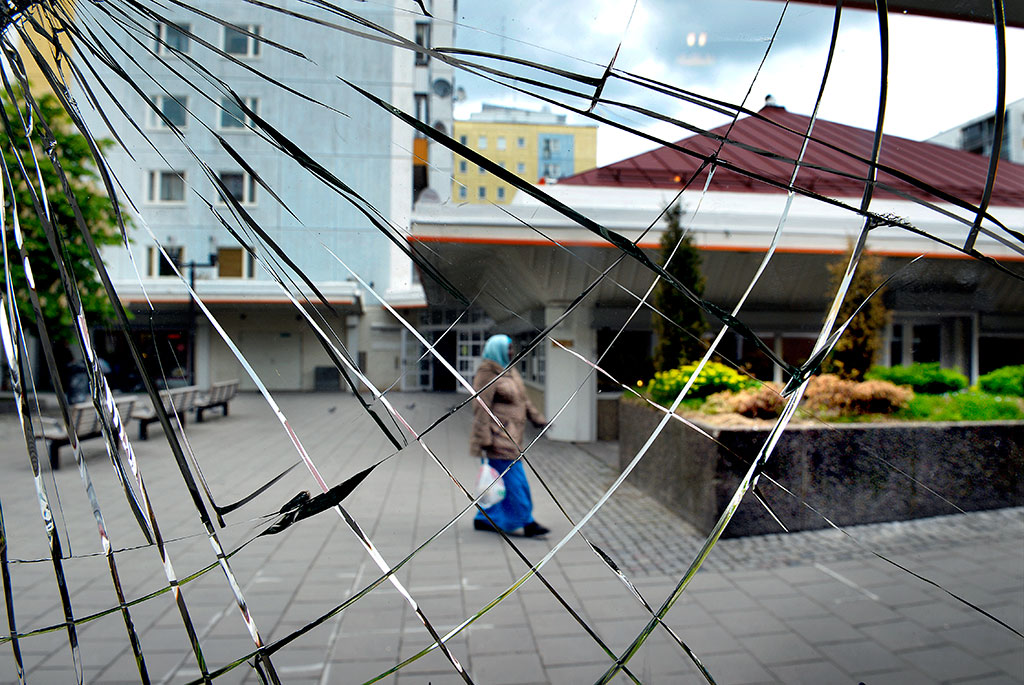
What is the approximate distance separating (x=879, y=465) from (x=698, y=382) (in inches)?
19.2

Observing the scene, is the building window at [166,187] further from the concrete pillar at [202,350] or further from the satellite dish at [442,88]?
the satellite dish at [442,88]

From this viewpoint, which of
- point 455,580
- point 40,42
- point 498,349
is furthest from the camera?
point 455,580

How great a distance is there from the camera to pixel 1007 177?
4.43 feet

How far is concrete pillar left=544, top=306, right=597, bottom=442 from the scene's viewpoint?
Answer: 136 cm

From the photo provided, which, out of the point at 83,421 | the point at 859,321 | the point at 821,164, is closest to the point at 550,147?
the point at 821,164

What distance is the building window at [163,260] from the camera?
125 cm

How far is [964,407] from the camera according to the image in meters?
1.51

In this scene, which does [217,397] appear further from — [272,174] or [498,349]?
[498,349]

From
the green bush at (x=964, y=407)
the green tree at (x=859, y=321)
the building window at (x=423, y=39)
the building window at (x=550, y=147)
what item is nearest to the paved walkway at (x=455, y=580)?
the green bush at (x=964, y=407)

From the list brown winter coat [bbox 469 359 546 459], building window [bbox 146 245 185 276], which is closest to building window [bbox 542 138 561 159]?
brown winter coat [bbox 469 359 546 459]

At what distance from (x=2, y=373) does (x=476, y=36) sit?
4.26 feet

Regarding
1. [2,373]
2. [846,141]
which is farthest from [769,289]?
[2,373]

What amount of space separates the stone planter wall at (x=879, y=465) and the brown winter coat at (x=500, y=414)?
0.29 meters

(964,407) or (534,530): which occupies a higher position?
(964,407)
